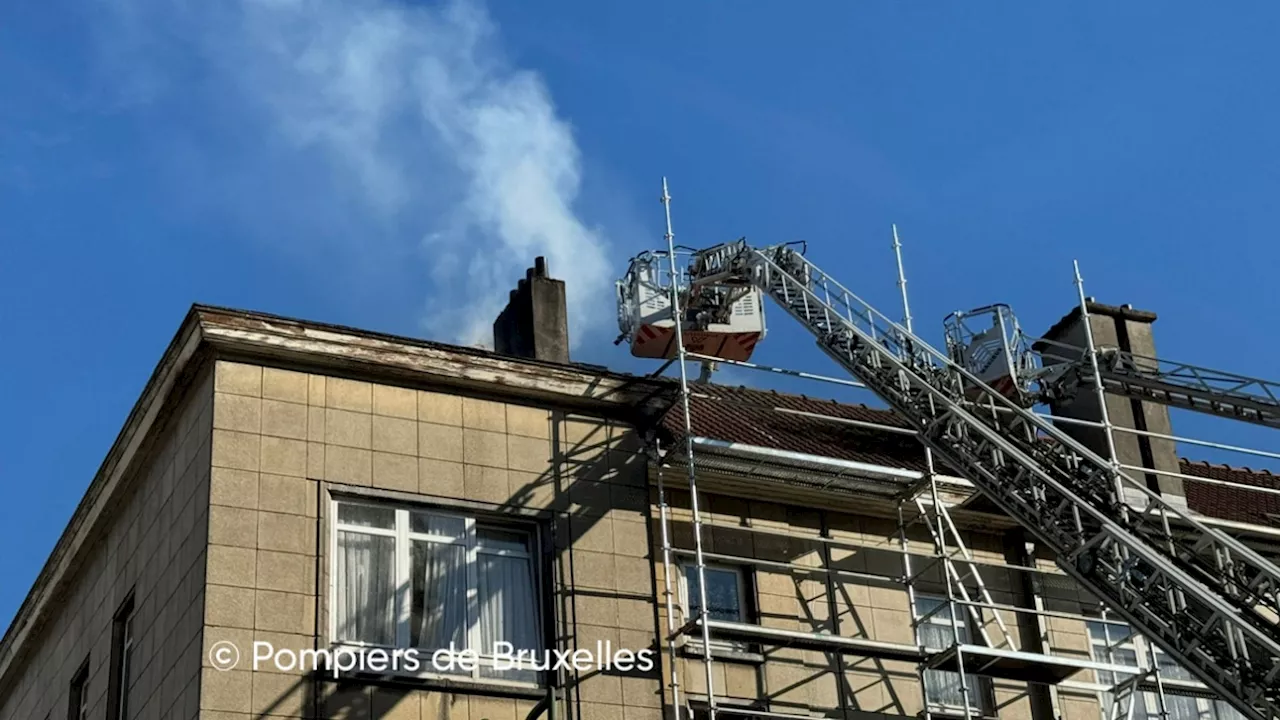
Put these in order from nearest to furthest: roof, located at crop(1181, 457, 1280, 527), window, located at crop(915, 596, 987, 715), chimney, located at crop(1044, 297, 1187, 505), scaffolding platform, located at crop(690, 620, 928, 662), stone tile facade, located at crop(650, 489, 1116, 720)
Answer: scaffolding platform, located at crop(690, 620, 928, 662) → stone tile facade, located at crop(650, 489, 1116, 720) → window, located at crop(915, 596, 987, 715) → chimney, located at crop(1044, 297, 1187, 505) → roof, located at crop(1181, 457, 1280, 527)

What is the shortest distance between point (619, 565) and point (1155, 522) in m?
5.63

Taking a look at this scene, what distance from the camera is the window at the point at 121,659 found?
67.4ft

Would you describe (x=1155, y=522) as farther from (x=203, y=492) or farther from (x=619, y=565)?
(x=203, y=492)

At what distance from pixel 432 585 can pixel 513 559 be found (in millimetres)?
1014

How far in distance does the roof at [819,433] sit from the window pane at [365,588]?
363 cm

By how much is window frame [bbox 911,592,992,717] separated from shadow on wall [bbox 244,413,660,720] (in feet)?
10.7

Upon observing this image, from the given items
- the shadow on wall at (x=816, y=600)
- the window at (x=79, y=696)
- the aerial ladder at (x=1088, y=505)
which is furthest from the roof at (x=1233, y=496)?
the window at (x=79, y=696)

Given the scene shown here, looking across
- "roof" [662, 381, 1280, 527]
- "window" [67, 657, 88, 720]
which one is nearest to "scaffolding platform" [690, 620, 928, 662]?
"roof" [662, 381, 1280, 527]

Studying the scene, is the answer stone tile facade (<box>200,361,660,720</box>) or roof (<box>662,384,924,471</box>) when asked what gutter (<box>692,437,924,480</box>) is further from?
stone tile facade (<box>200,361,660,720</box>)

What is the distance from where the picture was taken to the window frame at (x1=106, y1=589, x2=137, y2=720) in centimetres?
2056

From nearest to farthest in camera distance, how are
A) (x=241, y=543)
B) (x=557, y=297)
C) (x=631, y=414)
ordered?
(x=241, y=543)
(x=631, y=414)
(x=557, y=297)

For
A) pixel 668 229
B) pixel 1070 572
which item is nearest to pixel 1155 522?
pixel 1070 572

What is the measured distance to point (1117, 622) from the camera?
22156 mm

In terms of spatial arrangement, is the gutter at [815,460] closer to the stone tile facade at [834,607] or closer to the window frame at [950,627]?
the stone tile facade at [834,607]
